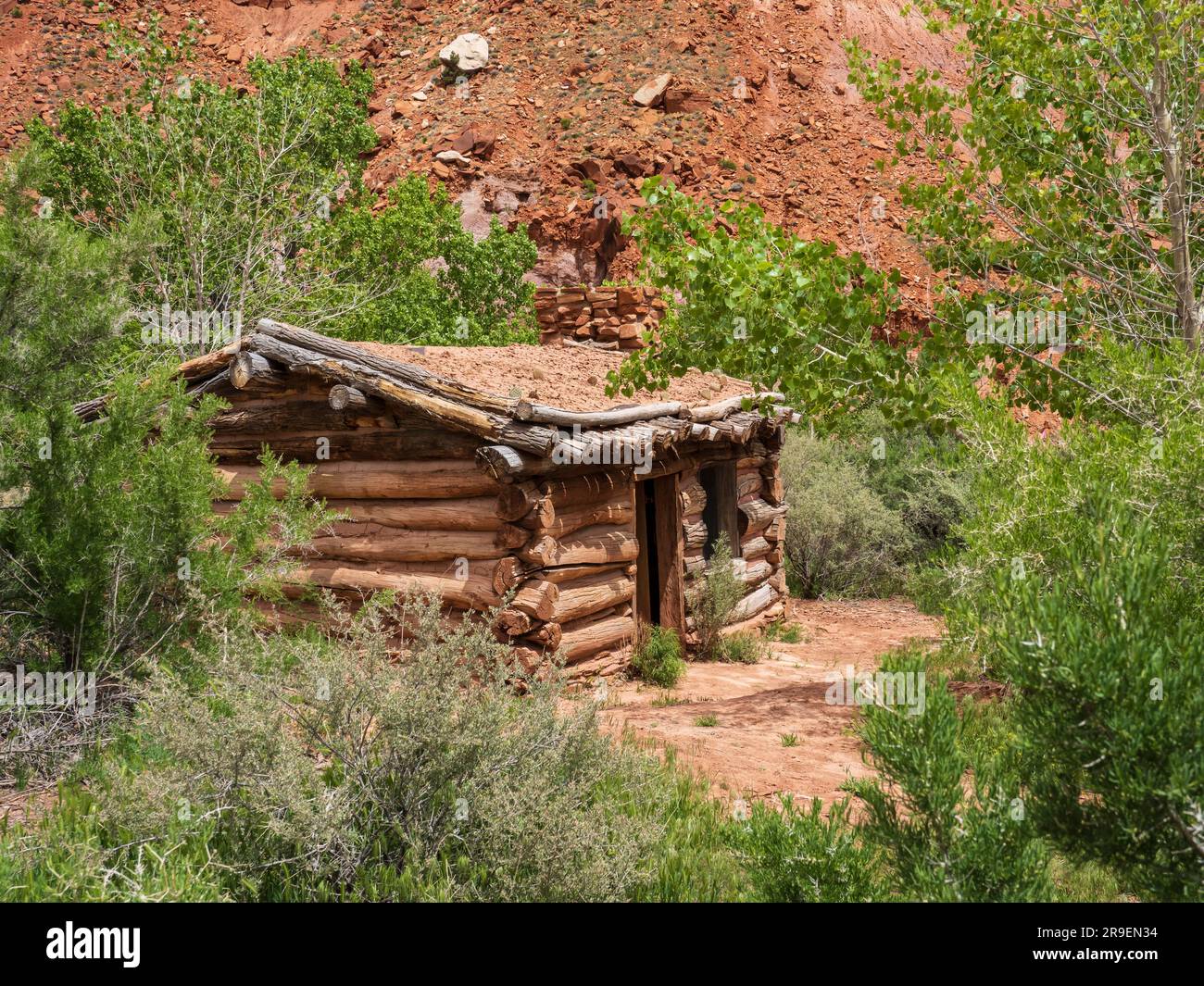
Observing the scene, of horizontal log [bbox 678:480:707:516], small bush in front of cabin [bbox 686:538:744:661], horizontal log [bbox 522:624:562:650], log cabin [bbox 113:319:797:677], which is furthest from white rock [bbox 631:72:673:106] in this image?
horizontal log [bbox 522:624:562:650]

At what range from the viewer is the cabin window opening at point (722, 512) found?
1333cm

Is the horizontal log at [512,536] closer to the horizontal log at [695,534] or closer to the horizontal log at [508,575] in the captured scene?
the horizontal log at [508,575]

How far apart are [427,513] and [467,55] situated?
2667 centimetres

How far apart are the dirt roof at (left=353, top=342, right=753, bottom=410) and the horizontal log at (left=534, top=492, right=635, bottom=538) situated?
94cm

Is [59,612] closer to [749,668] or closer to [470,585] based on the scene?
[470,585]

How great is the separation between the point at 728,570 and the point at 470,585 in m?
4.05

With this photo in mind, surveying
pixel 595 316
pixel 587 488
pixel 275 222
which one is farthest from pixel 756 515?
pixel 275 222

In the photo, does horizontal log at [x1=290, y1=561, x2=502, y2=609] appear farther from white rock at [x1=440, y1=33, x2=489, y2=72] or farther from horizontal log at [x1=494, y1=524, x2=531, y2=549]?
white rock at [x1=440, y1=33, x2=489, y2=72]

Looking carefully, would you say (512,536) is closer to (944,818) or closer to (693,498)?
(693,498)

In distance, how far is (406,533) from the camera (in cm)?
953

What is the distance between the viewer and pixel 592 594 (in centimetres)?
970

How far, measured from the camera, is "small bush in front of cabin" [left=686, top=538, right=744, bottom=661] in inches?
468

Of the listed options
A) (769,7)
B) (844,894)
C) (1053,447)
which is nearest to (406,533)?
(1053,447)

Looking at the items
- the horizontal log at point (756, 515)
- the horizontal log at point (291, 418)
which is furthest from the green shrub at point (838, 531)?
the horizontal log at point (291, 418)
